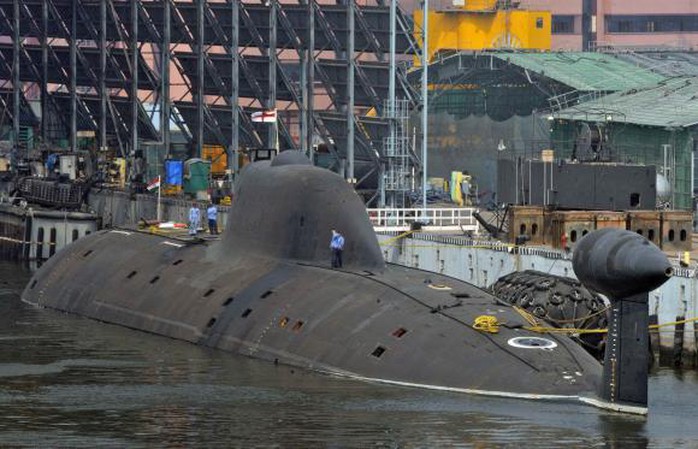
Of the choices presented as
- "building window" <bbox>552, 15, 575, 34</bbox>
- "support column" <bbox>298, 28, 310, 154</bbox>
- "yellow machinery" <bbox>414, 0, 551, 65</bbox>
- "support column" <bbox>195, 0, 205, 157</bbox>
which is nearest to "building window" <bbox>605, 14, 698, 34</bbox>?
"building window" <bbox>552, 15, 575, 34</bbox>

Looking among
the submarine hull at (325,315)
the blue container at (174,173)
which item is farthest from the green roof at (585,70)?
the submarine hull at (325,315)

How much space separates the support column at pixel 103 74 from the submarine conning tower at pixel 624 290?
83.1 m

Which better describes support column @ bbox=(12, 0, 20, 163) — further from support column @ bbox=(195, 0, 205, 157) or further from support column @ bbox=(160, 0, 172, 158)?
support column @ bbox=(195, 0, 205, 157)

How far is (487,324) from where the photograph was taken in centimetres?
4994

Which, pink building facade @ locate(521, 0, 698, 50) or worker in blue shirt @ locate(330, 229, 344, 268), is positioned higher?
pink building facade @ locate(521, 0, 698, 50)

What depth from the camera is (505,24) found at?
6319 inches

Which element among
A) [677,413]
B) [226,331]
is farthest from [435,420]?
[226,331]

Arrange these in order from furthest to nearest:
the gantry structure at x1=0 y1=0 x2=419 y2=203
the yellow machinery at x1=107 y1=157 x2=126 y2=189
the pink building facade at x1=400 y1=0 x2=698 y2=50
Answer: the pink building facade at x1=400 y1=0 x2=698 y2=50 < the yellow machinery at x1=107 y1=157 x2=126 y2=189 < the gantry structure at x1=0 y1=0 x2=419 y2=203

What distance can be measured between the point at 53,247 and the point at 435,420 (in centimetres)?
5669

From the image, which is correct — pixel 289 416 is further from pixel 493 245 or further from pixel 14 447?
pixel 493 245

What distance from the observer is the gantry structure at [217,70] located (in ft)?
370

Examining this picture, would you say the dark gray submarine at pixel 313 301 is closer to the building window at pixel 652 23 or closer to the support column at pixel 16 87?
the support column at pixel 16 87

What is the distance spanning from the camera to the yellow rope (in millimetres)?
49719

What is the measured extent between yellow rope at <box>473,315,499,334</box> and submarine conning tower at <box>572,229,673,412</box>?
5239 mm
